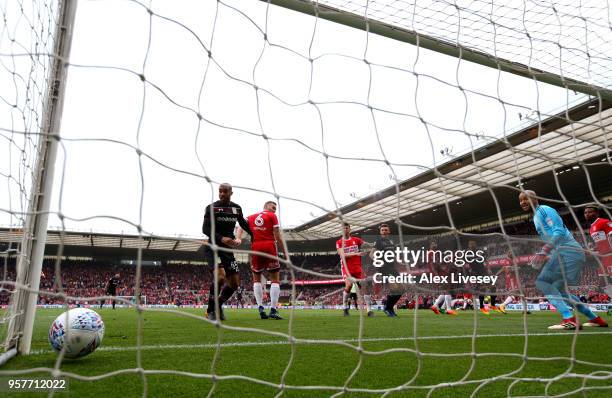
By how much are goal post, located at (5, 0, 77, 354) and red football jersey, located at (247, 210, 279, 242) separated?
151 inches

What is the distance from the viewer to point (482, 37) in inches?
158

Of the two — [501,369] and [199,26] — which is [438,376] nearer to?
[501,369]

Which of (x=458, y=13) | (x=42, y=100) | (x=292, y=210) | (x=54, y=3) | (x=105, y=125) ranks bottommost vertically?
(x=292, y=210)

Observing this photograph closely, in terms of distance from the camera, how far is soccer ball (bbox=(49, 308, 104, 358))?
2.55 m

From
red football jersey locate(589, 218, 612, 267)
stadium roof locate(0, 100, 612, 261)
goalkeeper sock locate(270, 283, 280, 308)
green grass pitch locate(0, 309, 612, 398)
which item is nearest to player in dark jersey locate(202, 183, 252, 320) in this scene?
stadium roof locate(0, 100, 612, 261)

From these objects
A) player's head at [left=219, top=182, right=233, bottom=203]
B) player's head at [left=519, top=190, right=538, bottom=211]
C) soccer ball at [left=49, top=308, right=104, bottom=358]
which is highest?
player's head at [left=219, top=182, right=233, bottom=203]

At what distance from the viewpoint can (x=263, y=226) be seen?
6.55m

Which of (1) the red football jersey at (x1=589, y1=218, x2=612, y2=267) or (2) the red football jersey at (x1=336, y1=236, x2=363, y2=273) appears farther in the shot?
(2) the red football jersey at (x1=336, y1=236, x2=363, y2=273)

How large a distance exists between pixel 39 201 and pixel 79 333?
0.82 meters

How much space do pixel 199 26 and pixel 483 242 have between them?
2237cm

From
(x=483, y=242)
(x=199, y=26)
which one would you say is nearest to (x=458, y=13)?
(x=199, y=26)

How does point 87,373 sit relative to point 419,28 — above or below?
below

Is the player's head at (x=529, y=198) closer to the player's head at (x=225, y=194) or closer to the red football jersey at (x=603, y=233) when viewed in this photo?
the red football jersey at (x=603, y=233)

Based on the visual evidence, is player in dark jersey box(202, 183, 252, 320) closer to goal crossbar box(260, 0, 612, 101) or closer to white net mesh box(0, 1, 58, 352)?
white net mesh box(0, 1, 58, 352)
